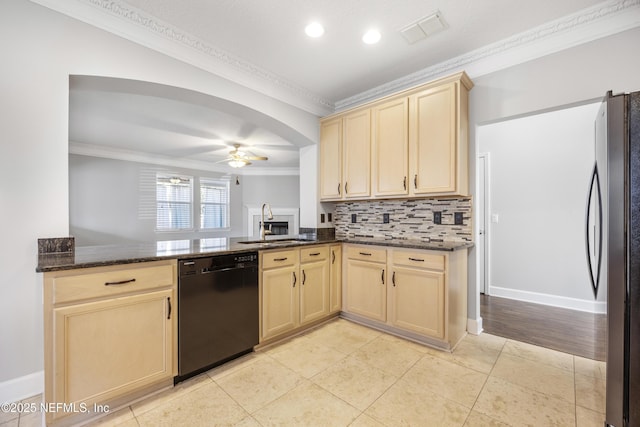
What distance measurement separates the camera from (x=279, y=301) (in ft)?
8.30

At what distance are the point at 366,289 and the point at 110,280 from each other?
2.23 metres

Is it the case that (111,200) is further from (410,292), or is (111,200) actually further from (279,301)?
(410,292)

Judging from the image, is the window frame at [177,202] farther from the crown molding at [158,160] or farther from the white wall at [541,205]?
the white wall at [541,205]

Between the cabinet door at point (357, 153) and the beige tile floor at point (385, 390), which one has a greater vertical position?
the cabinet door at point (357, 153)

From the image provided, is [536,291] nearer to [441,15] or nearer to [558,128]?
[558,128]

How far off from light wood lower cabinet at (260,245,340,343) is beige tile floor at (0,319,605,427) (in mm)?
248

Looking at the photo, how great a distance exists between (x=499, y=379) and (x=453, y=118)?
2.16 metres

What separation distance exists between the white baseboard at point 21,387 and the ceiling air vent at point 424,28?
3717 mm

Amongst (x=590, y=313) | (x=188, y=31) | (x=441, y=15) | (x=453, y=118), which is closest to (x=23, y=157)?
(x=188, y=31)

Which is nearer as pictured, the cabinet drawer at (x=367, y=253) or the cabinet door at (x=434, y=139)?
the cabinet door at (x=434, y=139)

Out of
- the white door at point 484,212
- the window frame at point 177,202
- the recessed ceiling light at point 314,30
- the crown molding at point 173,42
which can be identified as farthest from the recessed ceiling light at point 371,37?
the window frame at point 177,202

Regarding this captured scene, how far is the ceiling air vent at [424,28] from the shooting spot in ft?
6.99

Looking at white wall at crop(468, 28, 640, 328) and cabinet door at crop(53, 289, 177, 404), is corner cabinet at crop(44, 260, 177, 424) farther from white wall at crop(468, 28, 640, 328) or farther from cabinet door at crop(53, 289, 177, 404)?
white wall at crop(468, 28, 640, 328)

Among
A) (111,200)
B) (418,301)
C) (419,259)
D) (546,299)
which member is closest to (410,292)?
(418,301)
